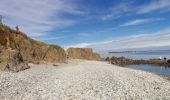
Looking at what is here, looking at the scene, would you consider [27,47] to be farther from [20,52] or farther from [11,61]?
[11,61]

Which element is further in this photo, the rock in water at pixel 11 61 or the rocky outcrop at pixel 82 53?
the rocky outcrop at pixel 82 53

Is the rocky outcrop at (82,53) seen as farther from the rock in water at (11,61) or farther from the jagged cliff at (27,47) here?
the rock in water at (11,61)

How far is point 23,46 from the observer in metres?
52.7

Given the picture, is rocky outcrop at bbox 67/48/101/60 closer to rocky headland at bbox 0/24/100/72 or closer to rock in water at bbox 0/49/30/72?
rocky headland at bbox 0/24/100/72

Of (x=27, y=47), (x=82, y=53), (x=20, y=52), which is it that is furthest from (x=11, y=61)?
(x=82, y=53)

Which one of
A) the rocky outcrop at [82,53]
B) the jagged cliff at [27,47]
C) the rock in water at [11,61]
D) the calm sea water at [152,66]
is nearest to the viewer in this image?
the rock in water at [11,61]

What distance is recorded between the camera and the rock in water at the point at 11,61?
34.7 m

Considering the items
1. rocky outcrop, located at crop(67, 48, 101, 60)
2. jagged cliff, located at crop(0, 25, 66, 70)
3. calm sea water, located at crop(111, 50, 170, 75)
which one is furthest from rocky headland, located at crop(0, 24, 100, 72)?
rocky outcrop, located at crop(67, 48, 101, 60)

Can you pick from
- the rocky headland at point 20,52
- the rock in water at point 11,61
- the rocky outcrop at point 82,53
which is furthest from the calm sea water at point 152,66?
the rock in water at point 11,61

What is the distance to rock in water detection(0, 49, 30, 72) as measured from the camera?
34719mm

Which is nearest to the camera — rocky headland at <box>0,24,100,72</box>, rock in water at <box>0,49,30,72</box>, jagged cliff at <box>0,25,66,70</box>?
rock in water at <box>0,49,30,72</box>

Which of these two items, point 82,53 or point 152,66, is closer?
point 152,66

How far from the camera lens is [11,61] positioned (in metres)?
36.2

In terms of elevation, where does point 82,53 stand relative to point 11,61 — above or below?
above
